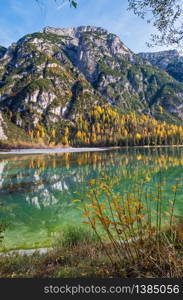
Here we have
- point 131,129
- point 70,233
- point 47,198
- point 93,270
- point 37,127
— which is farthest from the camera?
point 37,127

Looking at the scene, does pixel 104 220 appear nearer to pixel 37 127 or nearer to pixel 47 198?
pixel 47 198

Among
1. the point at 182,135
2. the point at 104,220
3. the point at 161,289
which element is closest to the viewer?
the point at 161,289

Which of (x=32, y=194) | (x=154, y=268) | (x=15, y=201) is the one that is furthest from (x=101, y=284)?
(x=32, y=194)

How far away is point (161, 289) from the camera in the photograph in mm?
1963

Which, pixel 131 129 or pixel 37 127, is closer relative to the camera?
pixel 131 129

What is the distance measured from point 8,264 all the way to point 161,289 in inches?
138

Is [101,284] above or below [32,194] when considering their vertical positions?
above

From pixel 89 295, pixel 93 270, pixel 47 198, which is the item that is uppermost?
pixel 89 295

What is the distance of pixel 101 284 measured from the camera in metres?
2.01

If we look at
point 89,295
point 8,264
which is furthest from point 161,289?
point 8,264

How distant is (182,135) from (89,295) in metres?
133

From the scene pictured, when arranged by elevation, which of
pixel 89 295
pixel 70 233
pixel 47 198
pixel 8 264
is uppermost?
pixel 89 295

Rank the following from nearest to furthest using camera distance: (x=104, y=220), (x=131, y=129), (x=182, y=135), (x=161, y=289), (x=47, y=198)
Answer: (x=161, y=289) → (x=104, y=220) → (x=47, y=198) → (x=182, y=135) → (x=131, y=129)

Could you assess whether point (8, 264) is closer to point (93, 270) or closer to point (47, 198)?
point (93, 270)
